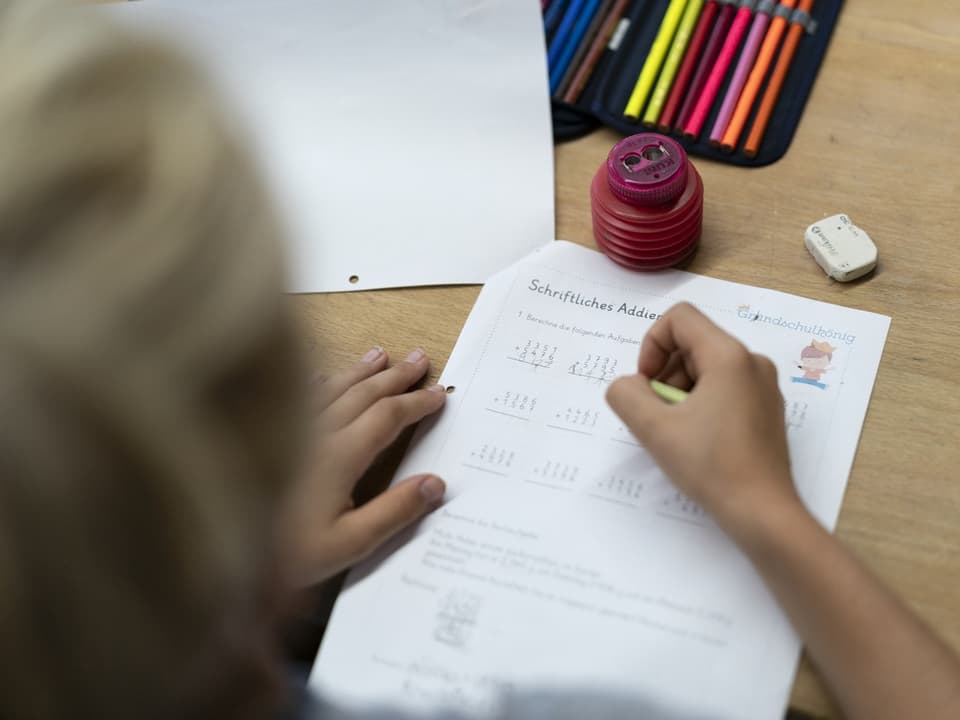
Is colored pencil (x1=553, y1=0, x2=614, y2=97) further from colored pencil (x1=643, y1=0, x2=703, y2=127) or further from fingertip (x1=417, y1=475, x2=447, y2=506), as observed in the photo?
fingertip (x1=417, y1=475, x2=447, y2=506)

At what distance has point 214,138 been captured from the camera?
1.15ft

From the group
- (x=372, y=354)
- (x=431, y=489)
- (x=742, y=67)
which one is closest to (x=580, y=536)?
(x=431, y=489)

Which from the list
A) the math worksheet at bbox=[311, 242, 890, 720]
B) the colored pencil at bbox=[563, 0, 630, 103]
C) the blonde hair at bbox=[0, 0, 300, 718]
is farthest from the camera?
the colored pencil at bbox=[563, 0, 630, 103]

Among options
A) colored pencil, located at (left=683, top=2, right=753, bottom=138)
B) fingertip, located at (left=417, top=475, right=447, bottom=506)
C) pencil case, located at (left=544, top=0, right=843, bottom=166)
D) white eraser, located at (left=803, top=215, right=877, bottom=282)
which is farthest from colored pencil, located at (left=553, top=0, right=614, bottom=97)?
fingertip, located at (left=417, top=475, right=447, bottom=506)

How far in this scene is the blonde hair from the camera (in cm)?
30

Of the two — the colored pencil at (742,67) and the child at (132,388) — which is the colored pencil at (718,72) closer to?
the colored pencil at (742,67)

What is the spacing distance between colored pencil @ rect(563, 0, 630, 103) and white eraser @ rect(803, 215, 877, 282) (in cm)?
22

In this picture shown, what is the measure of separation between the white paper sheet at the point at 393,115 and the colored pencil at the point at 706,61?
0.11 metres

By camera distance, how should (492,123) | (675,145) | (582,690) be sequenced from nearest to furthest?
1. (582,690)
2. (675,145)
3. (492,123)

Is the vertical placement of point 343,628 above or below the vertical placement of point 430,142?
below

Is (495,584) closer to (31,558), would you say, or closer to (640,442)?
(640,442)

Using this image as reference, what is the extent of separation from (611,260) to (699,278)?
6 cm

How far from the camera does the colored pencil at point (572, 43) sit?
768 millimetres

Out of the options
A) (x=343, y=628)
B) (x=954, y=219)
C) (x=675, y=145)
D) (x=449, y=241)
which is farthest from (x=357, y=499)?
(x=954, y=219)
